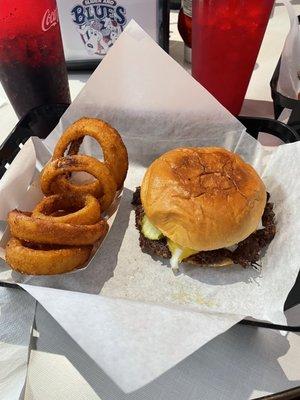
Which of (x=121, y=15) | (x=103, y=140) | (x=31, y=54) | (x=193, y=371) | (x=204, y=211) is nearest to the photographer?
(x=193, y=371)

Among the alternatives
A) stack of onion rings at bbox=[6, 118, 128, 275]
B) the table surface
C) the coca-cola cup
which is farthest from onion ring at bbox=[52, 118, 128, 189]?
the table surface

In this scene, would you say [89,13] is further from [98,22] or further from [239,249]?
[239,249]

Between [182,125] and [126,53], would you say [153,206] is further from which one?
[126,53]

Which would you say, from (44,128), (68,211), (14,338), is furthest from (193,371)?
(44,128)

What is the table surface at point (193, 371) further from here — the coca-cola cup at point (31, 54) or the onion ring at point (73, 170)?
the coca-cola cup at point (31, 54)

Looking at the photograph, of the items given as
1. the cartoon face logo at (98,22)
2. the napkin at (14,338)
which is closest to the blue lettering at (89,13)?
the cartoon face logo at (98,22)

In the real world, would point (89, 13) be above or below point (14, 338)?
above

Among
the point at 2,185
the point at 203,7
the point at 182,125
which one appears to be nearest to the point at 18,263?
the point at 2,185

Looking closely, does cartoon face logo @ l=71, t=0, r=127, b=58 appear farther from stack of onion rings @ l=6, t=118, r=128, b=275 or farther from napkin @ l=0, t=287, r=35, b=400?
napkin @ l=0, t=287, r=35, b=400
